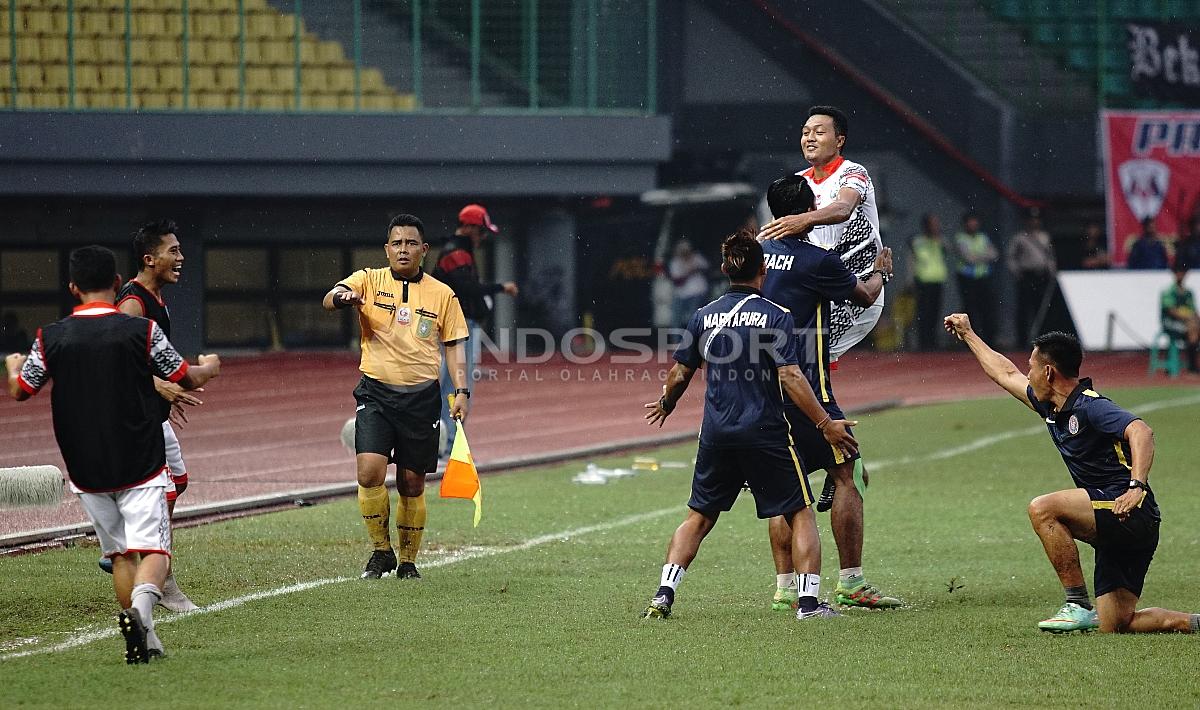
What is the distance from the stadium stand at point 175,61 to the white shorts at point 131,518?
74.7 feet

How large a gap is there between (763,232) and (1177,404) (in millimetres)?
14459

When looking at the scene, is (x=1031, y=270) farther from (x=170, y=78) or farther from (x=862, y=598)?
(x=862, y=598)

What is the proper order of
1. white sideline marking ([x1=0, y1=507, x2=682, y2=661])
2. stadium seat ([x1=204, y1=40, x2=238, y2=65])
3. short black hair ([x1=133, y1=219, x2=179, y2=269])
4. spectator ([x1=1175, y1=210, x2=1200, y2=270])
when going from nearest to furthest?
white sideline marking ([x1=0, y1=507, x2=682, y2=661]), short black hair ([x1=133, y1=219, x2=179, y2=269]), stadium seat ([x1=204, y1=40, x2=238, y2=65]), spectator ([x1=1175, y1=210, x2=1200, y2=270])

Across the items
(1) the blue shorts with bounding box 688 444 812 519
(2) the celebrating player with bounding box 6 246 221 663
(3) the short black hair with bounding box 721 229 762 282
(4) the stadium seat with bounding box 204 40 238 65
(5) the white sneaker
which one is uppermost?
(4) the stadium seat with bounding box 204 40 238 65

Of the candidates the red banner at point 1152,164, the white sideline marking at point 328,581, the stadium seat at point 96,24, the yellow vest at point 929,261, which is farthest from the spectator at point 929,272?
the white sideline marking at point 328,581

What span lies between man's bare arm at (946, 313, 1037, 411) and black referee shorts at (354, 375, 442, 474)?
2947 mm

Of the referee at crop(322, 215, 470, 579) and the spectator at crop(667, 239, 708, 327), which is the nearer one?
the referee at crop(322, 215, 470, 579)

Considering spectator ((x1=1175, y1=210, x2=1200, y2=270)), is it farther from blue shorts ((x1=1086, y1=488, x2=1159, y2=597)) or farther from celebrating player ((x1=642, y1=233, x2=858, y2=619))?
celebrating player ((x1=642, y1=233, x2=858, y2=619))

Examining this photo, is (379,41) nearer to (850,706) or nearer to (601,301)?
(601,301)

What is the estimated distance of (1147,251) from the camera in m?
30.5

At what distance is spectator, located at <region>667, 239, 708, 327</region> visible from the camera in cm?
3177

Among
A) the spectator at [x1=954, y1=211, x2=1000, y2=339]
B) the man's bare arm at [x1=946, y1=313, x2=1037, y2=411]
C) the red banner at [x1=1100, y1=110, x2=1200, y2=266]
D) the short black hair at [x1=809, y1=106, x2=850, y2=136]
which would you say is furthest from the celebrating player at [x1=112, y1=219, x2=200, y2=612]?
the red banner at [x1=1100, y1=110, x2=1200, y2=266]

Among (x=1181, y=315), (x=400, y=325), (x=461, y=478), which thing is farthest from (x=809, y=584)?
(x=1181, y=315)

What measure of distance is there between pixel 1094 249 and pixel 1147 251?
219 centimetres
